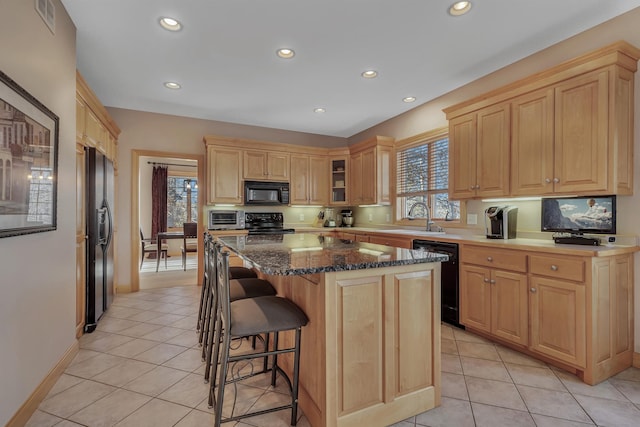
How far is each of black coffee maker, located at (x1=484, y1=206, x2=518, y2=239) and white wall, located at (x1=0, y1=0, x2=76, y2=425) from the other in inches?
138

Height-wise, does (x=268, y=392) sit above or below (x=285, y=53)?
below

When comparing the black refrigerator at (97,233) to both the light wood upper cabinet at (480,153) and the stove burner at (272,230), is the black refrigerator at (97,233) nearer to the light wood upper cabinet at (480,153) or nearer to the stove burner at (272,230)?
the stove burner at (272,230)

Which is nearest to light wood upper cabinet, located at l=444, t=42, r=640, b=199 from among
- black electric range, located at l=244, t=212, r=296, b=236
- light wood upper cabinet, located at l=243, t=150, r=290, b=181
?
light wood upper cabinet, located at l=243, t=150, r=290, b=181

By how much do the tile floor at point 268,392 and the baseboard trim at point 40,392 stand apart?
0.04 m

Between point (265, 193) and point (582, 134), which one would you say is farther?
point (265, 193)

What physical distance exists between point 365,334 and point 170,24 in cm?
275

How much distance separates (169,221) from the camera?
8.26 metres

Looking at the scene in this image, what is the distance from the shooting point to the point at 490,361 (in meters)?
2.41

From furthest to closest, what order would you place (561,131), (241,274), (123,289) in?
(123,289), (241,274), (561,131)

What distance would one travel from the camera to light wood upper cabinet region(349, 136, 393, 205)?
4746 millimetres

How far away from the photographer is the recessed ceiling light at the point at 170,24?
2.46 metres

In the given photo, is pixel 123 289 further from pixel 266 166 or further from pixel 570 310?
pixel 570 310

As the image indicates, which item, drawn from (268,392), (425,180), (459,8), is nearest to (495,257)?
(425,180)

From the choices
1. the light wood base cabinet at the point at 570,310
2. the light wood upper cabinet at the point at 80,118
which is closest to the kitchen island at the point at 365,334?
the light wood base cabinet at the point at 570,310
